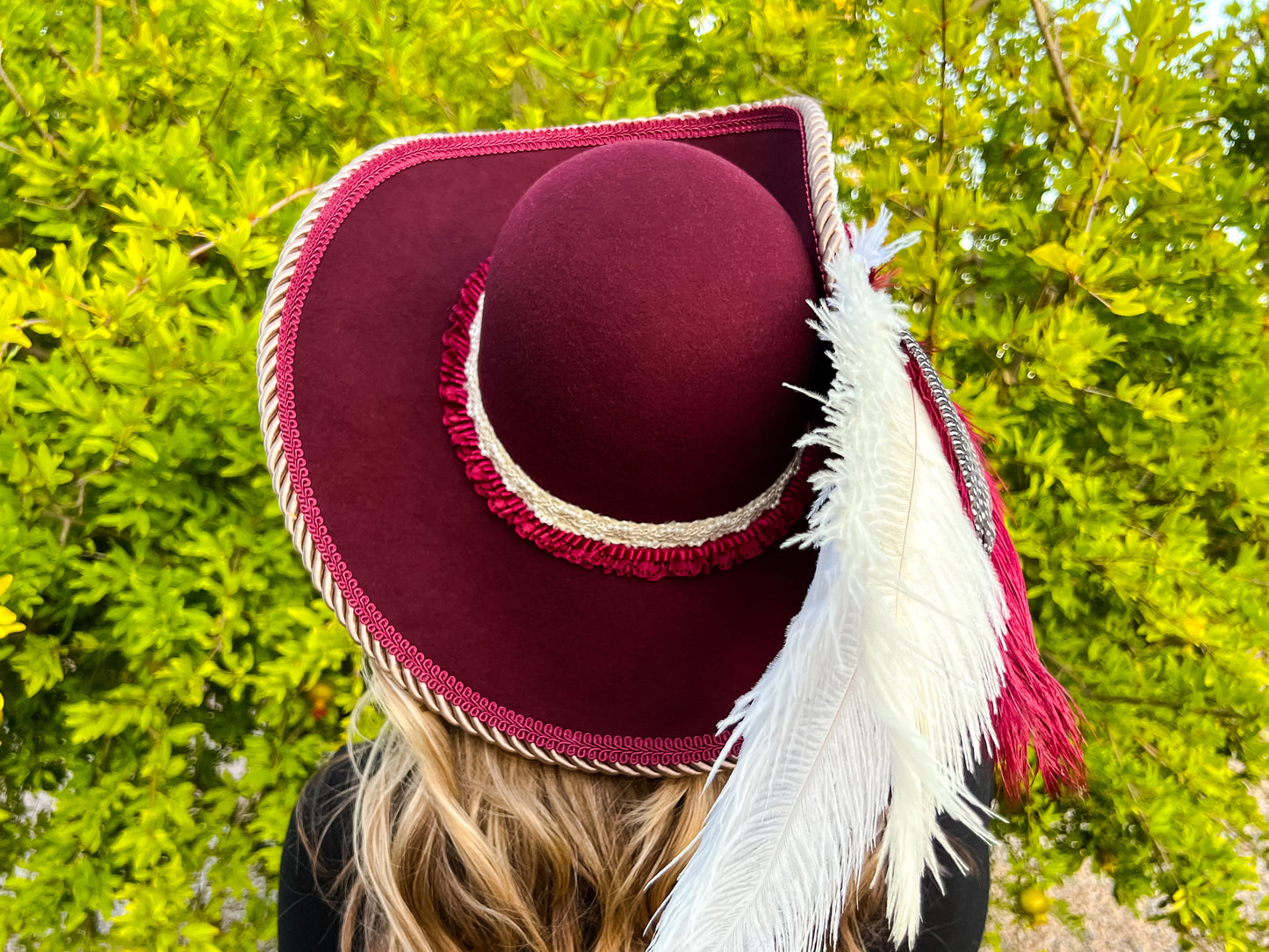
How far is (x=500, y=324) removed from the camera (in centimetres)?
86

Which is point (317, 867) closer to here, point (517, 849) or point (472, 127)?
point (517, 849)

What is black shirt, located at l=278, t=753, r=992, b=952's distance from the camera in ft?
3.56

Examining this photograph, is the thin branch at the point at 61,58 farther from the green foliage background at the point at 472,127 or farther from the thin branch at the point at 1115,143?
the thin branch at the point at 1115,143

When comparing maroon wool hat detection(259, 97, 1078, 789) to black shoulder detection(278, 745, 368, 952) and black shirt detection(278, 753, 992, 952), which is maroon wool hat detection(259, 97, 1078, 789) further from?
black shoulder detection(278, 745, 368, 952)

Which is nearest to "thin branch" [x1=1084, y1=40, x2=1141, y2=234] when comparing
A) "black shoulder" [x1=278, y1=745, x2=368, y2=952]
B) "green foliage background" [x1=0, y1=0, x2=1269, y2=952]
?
"green foliage background" [x1=0, y1=0, x2=1269, y2=952]

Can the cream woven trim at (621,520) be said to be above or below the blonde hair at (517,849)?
above

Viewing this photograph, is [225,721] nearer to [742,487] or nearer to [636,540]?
[636,540]

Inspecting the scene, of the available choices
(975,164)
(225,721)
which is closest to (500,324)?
(225,721)

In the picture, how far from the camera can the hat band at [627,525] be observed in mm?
938

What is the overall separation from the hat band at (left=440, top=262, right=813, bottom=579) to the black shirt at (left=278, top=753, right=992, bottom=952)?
469mm

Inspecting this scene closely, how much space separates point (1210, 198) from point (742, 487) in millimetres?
1768

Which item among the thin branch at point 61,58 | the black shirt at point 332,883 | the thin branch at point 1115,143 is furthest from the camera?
the thin branch at point 61,58

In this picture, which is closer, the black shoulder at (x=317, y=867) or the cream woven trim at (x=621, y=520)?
the cream woven trim at (x=621, y=520)

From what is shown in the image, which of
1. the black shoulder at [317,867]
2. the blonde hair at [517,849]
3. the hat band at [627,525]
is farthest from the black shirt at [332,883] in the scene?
the hat band at [627,525]
